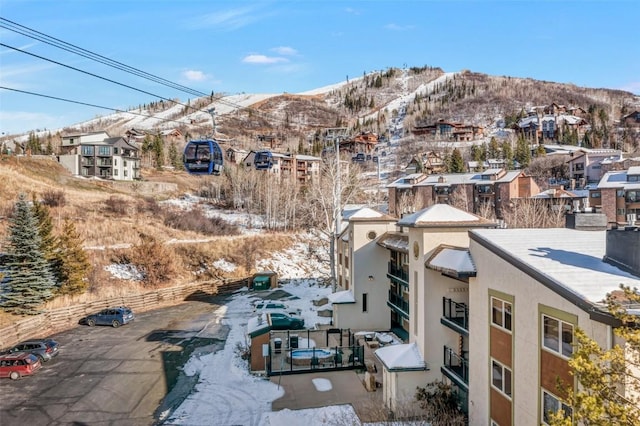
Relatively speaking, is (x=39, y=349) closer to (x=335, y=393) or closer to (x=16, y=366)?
(x=16, y=366)

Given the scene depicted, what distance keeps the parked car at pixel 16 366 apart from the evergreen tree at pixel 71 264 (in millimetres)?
12356

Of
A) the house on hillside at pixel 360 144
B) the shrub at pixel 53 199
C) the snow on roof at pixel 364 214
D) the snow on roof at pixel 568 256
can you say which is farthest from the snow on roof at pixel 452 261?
the house on hillside at pixel 360 144

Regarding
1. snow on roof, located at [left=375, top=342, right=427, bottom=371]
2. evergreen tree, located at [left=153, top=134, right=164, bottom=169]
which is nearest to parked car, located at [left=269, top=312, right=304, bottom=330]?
snow on roof, located at [left=375, top=342, right=427, bottom=371]

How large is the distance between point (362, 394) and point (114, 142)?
2810 inches

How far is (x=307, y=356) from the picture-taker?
72.8 ft

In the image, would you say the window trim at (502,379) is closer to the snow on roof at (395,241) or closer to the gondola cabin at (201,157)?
the snow on roof at (395,241)

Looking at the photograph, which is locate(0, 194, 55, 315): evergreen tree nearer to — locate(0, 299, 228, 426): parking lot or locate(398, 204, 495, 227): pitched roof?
locate(0, 299, 228, 426): parking lot

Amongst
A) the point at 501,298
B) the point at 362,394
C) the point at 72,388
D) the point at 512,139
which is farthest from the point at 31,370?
the point at 512,139

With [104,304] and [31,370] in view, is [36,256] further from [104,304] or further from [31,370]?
[31,370]

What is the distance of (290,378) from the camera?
67.4 ft

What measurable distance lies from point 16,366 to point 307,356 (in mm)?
14032

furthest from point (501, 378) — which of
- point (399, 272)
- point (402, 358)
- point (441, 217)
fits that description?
point (399, 272)

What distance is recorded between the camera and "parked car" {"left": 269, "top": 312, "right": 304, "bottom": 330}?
29328mm

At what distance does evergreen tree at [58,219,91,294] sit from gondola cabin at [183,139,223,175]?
17914mm
